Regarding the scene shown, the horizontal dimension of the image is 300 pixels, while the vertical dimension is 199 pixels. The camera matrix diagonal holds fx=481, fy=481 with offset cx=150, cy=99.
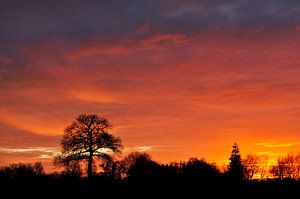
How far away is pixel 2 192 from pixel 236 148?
225ft

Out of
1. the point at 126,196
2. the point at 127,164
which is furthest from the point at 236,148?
the point at 126,196

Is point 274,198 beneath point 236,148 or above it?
beneath

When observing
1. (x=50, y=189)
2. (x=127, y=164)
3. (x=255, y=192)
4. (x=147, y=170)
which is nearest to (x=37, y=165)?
(x=127, y=164)

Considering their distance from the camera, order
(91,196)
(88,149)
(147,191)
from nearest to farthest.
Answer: (91,196)
(147,191)
(88,149)

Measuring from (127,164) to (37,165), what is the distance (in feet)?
100

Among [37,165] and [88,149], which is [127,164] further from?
[88,149]

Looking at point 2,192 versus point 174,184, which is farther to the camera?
point 174,184

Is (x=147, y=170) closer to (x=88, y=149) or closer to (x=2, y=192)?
(x=88, y=149)

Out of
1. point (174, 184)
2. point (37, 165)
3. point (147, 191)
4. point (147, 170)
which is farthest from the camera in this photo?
point (37, 165)

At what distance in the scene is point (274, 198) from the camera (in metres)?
55.1

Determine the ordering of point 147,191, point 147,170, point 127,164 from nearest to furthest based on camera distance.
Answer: point 147,191
point 147,170
point 127,164

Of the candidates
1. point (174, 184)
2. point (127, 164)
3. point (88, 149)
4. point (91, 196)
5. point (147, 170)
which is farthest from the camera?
point (127, 164)

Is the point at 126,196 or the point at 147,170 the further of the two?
the point at 147,170

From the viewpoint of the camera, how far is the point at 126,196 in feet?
178
